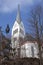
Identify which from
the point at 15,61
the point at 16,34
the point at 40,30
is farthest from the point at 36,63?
the point at 16,34

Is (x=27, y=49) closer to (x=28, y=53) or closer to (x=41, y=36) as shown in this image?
(x=28, y=53)

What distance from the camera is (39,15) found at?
27.4 metres

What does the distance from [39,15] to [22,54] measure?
16426mm

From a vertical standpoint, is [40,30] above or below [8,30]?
below

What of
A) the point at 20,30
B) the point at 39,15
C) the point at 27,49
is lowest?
the point at 27,49

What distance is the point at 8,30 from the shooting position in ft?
152

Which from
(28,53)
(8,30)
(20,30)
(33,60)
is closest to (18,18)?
(20,30)

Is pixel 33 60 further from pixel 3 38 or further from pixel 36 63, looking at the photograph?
pixel 3 38

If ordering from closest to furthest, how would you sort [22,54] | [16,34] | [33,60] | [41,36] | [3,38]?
[41,36]
[33,60]
[22,54]
[3,38]
[16,34]

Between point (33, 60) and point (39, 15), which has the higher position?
point (39, 15)

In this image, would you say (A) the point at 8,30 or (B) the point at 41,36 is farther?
(A) the point at 8,30

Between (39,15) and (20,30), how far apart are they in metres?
34.8

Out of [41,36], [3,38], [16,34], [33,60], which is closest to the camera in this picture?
[41,36]

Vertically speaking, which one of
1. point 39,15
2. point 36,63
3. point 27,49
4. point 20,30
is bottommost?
point 36,63
